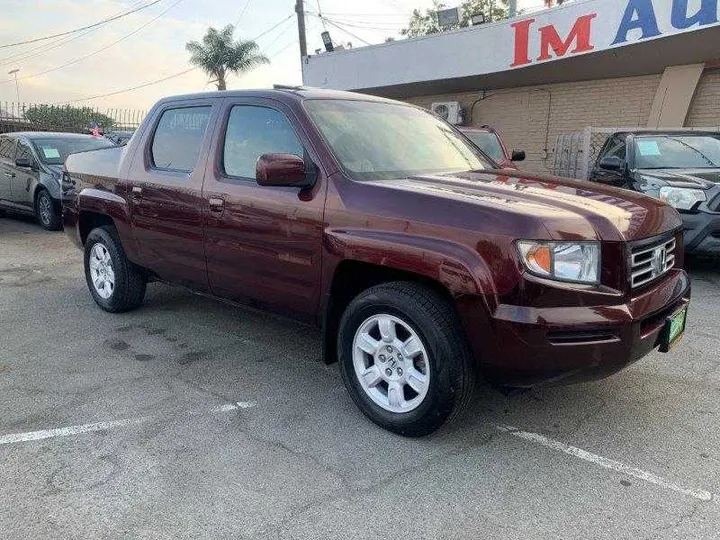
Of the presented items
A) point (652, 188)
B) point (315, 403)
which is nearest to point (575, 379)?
point (315, 403)

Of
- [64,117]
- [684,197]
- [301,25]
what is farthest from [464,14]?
[684,197]

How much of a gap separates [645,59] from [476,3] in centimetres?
Result: 2606

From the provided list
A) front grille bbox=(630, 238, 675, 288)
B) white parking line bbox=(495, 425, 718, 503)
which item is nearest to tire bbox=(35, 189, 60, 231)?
white parking line bbox=(495, 425, 718, 503)

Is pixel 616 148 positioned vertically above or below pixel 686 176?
above

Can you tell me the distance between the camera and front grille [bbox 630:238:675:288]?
2875mm

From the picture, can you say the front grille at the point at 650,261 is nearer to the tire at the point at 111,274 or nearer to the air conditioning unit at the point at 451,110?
the tire at the point at 111,274

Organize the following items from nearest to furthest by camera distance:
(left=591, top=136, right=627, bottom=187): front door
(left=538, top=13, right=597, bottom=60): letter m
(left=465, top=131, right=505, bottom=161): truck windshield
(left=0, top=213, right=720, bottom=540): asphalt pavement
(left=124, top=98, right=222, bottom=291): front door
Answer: (left=0, top=213, right=720, bottom=540): asphalt pavement → (left=124, top=98, right=222, bottom=291): front door → (left=591, top=136, right=627, bottom=187): front door → (left=465, top=131, right=505, bottom=161): truck windshield → (left=538, top=13, right=597, bottom=60): letter m

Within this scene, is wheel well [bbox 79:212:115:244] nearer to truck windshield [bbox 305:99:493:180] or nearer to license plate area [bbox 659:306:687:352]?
truck windshield [bbox 305:99:493:180]

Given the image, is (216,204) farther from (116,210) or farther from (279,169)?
(116,210)

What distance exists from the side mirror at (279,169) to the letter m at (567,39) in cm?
1007

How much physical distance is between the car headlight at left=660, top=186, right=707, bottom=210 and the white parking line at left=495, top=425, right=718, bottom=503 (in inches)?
164

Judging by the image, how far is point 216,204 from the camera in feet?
12.9

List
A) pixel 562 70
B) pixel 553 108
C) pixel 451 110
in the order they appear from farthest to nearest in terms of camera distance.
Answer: pixel 451 110
pixel 553 108
pixel 562 70

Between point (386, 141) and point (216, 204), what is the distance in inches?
45.9
